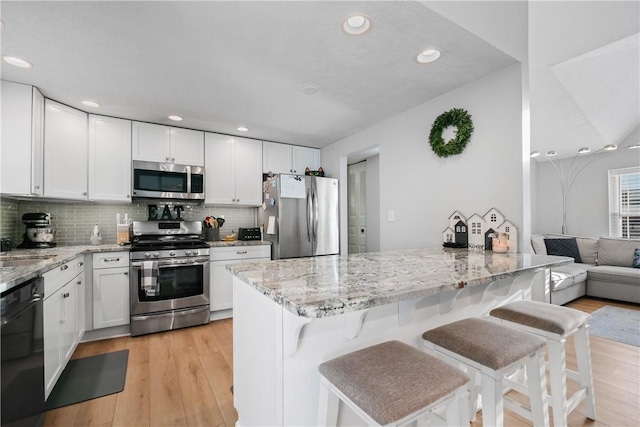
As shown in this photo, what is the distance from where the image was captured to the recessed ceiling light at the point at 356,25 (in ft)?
5.32

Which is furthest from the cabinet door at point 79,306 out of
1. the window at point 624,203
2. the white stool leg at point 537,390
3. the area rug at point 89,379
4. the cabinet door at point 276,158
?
the window at point 624,203

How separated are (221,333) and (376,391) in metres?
2.61

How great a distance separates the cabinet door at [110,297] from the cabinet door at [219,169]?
1274 millimetres

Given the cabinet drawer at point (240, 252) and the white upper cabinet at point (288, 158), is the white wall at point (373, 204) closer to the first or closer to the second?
the white upper cabinet at point (288, 158)

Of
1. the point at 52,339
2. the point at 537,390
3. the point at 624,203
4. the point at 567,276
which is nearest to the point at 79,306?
the point at 52,339

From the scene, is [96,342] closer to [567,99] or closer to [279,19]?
[279,19]

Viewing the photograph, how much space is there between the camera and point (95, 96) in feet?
8.61

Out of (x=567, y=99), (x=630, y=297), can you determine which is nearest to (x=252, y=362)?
(x=567, y=99)

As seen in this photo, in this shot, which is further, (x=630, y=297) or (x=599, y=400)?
(x=630, y=297)

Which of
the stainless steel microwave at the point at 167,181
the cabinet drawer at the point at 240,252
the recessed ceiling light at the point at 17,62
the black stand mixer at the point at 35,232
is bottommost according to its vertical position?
the cabinet drawer at the point at 240,252

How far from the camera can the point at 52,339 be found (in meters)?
1.86

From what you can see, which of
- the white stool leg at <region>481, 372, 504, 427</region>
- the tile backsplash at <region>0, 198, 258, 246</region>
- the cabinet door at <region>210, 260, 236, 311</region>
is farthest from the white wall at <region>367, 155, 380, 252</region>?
the white stool leg at <region>481, 372, 504, 427</region>

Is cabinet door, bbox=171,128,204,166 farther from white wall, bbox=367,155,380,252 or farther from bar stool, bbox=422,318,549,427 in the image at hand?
bar stool, bbox=422,318,549,427

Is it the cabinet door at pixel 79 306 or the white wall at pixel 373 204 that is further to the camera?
the white wall at pixel 373 204
